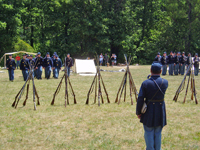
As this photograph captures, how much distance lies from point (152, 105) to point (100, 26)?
3876 cm

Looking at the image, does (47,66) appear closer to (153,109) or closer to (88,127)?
(88,127)

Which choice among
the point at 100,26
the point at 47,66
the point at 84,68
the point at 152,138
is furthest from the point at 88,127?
the point at 100,26

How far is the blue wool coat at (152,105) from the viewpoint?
17.9 feet

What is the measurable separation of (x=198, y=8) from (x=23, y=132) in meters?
46.3

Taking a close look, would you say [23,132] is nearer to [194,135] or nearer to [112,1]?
[194,135]

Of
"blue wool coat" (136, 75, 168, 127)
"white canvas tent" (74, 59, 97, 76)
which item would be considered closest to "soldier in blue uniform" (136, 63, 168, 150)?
"blue wool coat" (136, 75, 168, 127)

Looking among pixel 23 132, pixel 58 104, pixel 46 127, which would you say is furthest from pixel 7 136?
pixel 58 104

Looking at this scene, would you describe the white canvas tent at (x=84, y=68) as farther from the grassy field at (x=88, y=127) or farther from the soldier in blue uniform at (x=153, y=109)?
the soldier in blue uniform at (x=153, y=109)

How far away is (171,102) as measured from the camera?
12.4 metres

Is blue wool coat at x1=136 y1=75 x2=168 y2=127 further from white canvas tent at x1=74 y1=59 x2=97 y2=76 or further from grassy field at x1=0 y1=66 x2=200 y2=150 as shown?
Answer: white canvas tent at x1=74 y1=59 x2=97 y2=76

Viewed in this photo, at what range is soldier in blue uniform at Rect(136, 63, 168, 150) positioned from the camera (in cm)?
545

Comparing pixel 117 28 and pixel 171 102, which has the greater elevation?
pixel 117 28

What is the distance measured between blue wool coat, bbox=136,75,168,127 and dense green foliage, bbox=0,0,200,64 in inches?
1507

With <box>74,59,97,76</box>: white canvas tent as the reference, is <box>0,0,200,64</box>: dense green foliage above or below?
above
